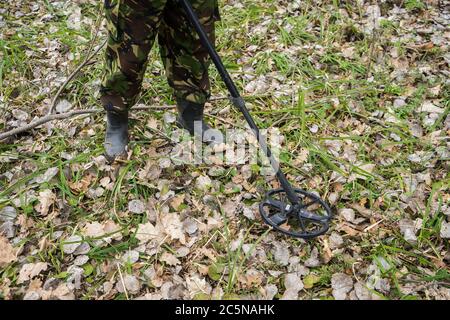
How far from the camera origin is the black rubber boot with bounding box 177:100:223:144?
10.3 feet

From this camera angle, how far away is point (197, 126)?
10.4 feet

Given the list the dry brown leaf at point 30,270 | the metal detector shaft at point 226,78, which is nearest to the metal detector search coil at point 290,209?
the metal detector shaft at point 226,78

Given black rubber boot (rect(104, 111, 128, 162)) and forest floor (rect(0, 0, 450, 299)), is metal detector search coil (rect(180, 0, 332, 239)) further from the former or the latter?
black rubber boot (rect(104, 111, 128, 162))

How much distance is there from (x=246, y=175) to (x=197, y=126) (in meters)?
0.59

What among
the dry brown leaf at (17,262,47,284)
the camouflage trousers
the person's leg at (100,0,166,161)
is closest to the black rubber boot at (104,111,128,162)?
the person's leg at (100,0,166,161)

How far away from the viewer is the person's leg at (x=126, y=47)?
7.53 ft

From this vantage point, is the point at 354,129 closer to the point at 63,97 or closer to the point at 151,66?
the point at 151,66

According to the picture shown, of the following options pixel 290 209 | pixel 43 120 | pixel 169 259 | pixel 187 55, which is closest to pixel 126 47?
pixel 187 55

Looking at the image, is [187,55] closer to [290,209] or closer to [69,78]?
[290,209]

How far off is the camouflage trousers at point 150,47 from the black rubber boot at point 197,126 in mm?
181

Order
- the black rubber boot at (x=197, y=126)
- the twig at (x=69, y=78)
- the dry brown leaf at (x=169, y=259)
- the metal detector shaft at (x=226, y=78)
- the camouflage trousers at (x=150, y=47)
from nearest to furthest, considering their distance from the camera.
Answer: the metal detector shaft at (x=226, y=78) < the camouflage trousers at (x=150, y=47) < the dry brown leaf at (x=169, y=259) < the black rubber boot at (x=197, y=126) < the twig at (x=69, y=78)

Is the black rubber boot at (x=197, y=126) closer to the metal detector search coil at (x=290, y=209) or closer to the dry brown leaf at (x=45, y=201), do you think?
the metal detector search coil at (x=290, y=209)

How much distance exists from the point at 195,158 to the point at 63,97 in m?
1.46
